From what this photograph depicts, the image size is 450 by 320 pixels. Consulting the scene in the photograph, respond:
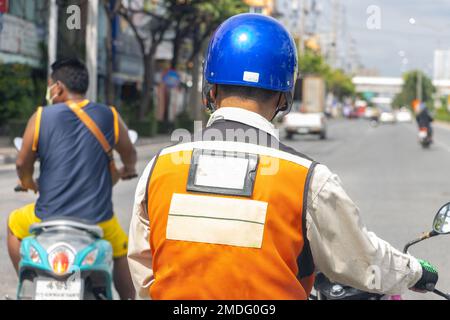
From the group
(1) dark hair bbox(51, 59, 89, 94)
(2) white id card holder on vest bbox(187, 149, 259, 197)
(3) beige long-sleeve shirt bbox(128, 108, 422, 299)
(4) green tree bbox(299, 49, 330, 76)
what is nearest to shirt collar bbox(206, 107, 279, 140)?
(3) beige long-sleeve shirt bbox(128, 108, 422, 299)

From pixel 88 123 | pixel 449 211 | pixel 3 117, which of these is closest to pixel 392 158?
pixel 3 117

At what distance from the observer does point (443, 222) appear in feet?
8.11

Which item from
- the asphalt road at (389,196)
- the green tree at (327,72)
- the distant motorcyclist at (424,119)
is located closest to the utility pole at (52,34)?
the asphalt road at (389,196)

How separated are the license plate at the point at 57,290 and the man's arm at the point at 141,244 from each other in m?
1.31

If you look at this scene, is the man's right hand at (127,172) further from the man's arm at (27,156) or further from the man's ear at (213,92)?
the man's ear at (213,92)

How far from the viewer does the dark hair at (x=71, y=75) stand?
4371 millimetres

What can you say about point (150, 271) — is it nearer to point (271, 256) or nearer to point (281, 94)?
point (271, 256)

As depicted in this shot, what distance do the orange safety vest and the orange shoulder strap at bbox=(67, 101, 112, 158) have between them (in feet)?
6.96

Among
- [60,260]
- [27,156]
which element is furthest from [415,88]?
[60,260]

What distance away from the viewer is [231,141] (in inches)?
87.7

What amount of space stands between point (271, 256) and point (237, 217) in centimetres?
12

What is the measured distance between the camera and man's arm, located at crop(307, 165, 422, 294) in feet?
7.03

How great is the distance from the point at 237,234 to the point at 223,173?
149 mm

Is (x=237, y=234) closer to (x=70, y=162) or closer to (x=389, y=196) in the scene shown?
(x=70, y=162)
